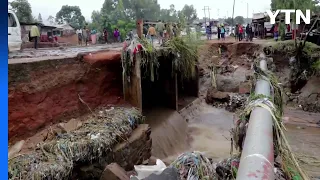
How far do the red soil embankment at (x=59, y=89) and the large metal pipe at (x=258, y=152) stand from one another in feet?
18.4

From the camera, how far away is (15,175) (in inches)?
A: 219

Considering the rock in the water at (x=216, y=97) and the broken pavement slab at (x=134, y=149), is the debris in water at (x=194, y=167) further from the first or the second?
the rock in the water at (x=216, y=97)

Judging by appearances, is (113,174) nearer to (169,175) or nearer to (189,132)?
(169,175)

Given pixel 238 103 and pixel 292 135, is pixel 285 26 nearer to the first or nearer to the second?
pixel 238 103

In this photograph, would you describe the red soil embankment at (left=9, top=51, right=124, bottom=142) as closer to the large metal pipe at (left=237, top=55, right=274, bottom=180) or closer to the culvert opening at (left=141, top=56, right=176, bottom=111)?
the culvert opening at (left=141, top=56, right=176, bottom=111)

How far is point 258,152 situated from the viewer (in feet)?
7.87

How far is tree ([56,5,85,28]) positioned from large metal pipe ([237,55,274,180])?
4344cm

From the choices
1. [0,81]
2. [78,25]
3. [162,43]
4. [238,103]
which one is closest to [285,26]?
[238,103]

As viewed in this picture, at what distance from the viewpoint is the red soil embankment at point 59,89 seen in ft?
23.9

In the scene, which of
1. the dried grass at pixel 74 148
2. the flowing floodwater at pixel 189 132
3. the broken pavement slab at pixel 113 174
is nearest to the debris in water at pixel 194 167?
the broken pavement slab at pixel 113 174

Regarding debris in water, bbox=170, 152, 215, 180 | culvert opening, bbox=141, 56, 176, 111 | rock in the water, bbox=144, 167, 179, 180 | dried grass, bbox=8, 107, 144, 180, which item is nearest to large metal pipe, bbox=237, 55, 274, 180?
debris in water, bbox=170, 152, 215, 180

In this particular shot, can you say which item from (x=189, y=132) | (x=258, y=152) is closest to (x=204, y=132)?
(x=189, y=132)

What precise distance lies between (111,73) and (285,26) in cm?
1609

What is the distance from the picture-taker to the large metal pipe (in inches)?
81.2
